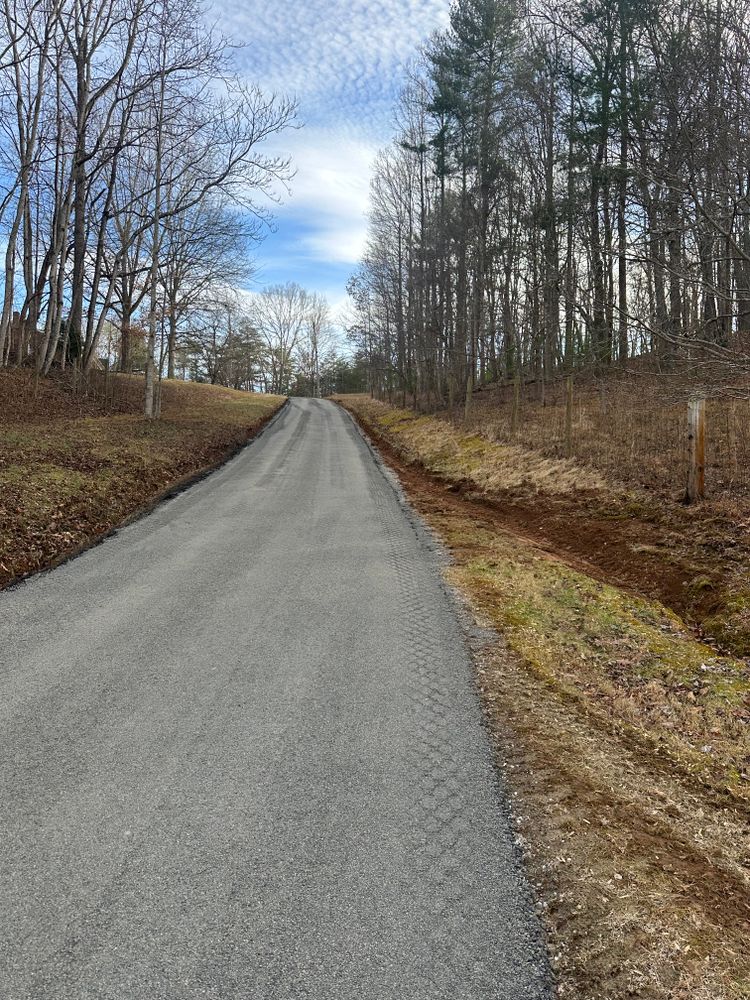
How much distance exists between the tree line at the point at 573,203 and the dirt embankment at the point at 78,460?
245 inches

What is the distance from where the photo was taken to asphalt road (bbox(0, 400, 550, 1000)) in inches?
68.5

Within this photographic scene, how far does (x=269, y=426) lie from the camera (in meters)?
22.6

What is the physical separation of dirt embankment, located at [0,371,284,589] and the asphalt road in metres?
1.42

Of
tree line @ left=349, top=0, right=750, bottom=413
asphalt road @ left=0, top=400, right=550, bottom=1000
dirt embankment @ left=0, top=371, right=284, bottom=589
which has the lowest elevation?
asphalt road @ left=0, top=400, right=550, bottom=1000

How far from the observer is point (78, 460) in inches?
364

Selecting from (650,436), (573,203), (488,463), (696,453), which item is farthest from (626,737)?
(573,203)

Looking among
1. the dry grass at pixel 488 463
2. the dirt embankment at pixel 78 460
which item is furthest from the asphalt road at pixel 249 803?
the dry grass at pixel 488 463

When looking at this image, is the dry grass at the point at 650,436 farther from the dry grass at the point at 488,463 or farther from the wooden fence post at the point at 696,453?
the dry grass at the point at 488,463

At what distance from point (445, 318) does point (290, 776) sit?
73.5 feet

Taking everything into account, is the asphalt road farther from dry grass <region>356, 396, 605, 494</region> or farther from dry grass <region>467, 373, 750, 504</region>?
dry grass <region>356, 396, 605, 494</region>

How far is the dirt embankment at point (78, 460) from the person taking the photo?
629 centimetres

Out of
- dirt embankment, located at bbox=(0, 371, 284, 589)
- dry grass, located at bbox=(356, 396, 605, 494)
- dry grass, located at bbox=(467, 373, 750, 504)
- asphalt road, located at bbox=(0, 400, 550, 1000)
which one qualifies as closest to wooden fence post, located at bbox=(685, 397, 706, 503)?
dry grass, located at bbox=(467, 373, 750, 504)

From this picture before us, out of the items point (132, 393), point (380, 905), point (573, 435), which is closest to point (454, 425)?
point (573, 435)

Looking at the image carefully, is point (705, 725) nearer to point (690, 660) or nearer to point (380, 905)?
point (690, 660)
